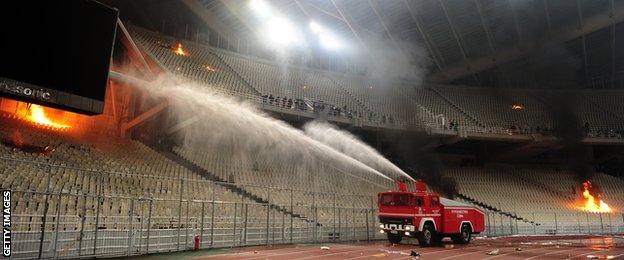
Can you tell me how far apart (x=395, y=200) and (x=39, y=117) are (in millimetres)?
21655

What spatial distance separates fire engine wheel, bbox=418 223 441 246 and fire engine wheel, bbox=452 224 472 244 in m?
1.36

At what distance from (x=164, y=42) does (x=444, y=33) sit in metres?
23.2

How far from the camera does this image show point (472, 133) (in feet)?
107

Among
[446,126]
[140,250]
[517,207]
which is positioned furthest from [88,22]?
[517,207]

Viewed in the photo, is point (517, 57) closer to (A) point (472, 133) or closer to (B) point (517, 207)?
(A) point (472, 133)

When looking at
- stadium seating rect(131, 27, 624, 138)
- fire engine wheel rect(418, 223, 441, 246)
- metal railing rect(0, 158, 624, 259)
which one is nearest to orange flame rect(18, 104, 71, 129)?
stadium seating rect(131, 27, 624, 138)

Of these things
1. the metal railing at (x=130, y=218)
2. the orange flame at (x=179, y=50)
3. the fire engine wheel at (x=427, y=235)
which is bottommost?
the fire engine wheel at (x=427, y=235)

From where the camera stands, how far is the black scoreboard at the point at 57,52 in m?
10.0

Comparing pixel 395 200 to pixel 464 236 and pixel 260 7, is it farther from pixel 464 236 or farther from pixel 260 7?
pixel 260 7

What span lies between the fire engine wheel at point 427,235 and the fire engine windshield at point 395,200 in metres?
1.19

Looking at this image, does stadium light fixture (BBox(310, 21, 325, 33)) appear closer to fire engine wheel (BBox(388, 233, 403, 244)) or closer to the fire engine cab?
the fire engine cab

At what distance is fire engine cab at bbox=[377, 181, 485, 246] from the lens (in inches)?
595

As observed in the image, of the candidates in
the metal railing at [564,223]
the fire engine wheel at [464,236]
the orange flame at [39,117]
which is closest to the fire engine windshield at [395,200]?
the fire engine wheel at [464,236]

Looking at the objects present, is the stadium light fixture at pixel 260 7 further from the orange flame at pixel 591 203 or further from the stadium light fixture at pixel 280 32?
the orange flame at pixel 591 203
